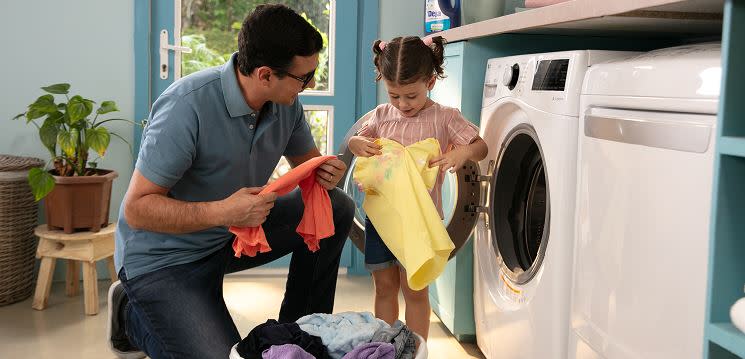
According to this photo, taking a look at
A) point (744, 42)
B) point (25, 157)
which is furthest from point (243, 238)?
point (25, 157)

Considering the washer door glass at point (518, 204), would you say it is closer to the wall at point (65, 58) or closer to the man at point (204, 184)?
the man at point (204, 184)

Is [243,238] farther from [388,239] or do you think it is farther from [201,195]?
[388,239]

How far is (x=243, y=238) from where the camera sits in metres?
1.85

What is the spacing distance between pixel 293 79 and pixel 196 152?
29 centimetres

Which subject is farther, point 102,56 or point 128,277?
point 102,56

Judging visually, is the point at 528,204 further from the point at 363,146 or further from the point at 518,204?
the point at 363,146

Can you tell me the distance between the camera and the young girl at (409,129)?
216 cm

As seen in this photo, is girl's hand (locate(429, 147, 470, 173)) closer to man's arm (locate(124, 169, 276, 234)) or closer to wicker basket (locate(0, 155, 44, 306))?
man's arm (locate(124, 169, 276, 234))

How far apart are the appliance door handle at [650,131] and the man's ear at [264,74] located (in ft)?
2.37

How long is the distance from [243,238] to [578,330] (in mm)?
766

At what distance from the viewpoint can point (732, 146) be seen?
122cm

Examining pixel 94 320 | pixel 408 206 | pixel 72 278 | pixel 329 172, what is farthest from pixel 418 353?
pixel 72 278

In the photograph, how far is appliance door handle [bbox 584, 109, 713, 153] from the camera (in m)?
1.36

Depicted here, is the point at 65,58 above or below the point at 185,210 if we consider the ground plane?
above
